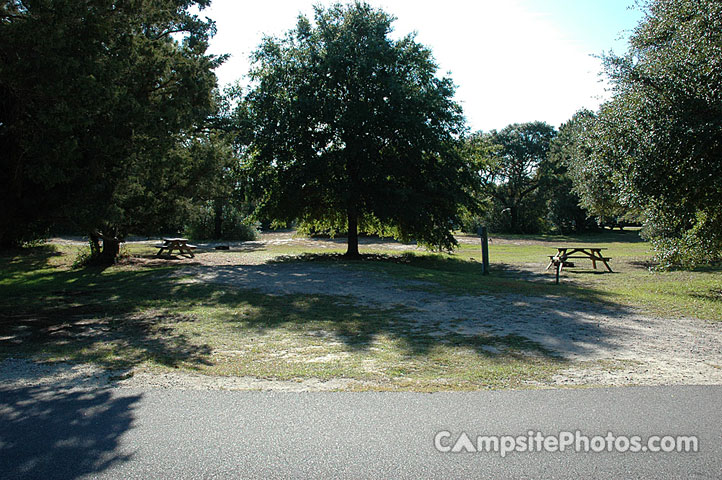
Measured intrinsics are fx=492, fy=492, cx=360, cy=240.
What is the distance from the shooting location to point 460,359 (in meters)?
6.10

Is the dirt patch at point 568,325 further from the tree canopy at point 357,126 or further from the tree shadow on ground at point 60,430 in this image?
the tree canopy at point 357,126

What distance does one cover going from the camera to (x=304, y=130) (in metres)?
18.5

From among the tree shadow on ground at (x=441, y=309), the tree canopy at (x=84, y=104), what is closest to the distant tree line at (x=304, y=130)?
the tree canopy at (x=84, y=104)

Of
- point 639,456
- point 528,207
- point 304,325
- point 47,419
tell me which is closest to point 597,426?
point 639,456

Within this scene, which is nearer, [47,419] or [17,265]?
[47,419]

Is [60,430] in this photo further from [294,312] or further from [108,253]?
[108,253]

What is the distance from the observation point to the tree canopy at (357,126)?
1811cm

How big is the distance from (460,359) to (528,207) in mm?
48779

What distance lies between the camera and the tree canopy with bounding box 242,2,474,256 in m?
18.1

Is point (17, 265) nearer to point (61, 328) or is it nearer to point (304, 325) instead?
point (61, 328)

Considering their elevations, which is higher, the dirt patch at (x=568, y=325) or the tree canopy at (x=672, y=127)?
the tree canopy at (x=672, y=127)

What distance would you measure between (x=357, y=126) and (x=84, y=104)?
10940mm

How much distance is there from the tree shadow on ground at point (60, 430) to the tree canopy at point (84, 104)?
413 centimetres

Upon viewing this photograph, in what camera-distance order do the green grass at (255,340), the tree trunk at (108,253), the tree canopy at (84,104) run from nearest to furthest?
the green grass at (255,340) → the tree canopy at (84,104) → the tree trunk at (108,253)
